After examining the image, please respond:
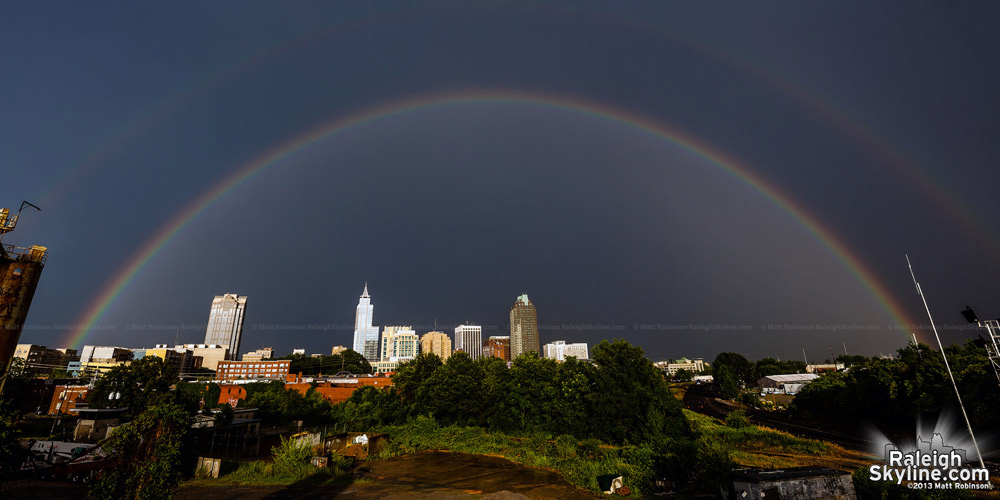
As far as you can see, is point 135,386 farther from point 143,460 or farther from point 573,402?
point 143,460

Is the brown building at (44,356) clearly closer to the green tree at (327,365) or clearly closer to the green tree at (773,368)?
the green tree at (327,365)

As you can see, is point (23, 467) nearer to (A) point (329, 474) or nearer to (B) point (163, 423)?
(A) point (329, 474)

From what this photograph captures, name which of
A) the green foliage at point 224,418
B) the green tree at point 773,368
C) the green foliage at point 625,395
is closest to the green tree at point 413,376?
the green foliage at point 224,418

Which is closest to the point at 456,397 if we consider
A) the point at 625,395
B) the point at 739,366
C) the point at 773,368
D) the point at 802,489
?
the point at 625,395

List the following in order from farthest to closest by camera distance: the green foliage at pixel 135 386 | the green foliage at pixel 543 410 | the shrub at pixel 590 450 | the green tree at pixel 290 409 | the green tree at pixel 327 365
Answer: the green tree at pixel 327 365 → the green tree at pixel 290 409 → the green foliage at pixel 135 386 → the green foliage at pixel 543 410 → the shrub at pixel 590 450

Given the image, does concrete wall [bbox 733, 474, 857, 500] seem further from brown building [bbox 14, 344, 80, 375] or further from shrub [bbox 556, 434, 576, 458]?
brown building [bbox 14, 344, 80, 375]

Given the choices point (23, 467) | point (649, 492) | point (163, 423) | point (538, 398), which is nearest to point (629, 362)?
point (538, 398)
